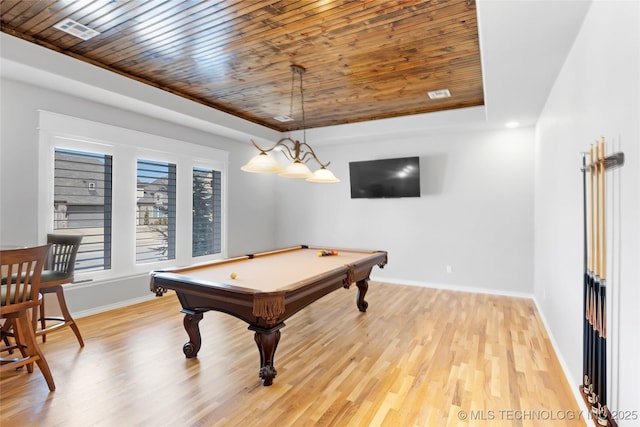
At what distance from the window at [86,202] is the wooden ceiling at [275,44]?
3.79 ft

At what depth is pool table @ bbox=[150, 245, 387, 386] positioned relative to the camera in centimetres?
217

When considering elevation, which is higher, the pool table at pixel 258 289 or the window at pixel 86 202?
the window at pixel 86 202

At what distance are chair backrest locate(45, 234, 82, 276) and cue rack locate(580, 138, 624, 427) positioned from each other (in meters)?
4.01

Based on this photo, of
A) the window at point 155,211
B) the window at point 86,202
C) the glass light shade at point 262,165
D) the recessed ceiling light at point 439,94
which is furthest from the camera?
the window at point 155,211

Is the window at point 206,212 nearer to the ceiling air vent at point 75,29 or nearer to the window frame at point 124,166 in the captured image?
the window frame at point 124,166

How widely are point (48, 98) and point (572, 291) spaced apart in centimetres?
526

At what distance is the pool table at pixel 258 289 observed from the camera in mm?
2168

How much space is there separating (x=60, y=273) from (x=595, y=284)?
4.02 metres

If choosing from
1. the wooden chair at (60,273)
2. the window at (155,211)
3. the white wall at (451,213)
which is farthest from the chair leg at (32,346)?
the white wall at (451,213)

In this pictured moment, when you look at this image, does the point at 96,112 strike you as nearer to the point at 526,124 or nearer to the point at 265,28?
the point at 265,28

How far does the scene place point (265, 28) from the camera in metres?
2.74

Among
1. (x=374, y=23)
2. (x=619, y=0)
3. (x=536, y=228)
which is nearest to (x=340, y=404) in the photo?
(x=619, y=0)

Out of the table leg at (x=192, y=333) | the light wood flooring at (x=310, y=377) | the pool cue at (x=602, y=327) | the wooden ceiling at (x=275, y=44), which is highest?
the wooden ceiling at (x=275, y=44)

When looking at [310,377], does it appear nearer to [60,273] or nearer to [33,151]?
[60,273]
